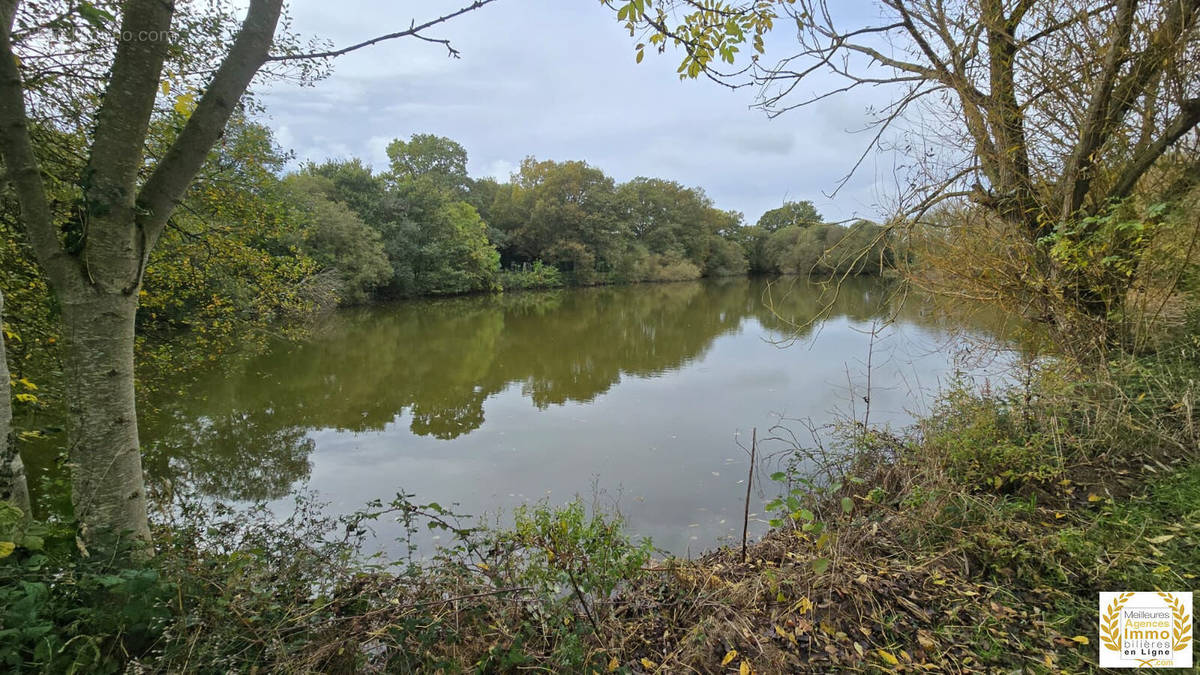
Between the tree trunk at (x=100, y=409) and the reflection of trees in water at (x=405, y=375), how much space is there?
3.50 meters

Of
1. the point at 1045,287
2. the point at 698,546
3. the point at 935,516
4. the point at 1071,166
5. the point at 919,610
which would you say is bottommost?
the point at 698,546

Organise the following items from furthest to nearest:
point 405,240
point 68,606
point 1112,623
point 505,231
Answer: point 505,231, point 405,240, point 1112,623, point 68,606

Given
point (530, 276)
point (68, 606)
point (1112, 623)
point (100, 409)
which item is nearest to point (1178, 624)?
point (1112, 623)

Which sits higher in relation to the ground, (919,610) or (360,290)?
(360,290)

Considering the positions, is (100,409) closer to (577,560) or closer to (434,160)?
(577,560)

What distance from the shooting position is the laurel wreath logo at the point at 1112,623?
1801mm

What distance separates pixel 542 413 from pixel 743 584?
17.7ft

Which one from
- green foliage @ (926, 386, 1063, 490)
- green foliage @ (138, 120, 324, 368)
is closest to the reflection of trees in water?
green foliage @ (926, 386, 1063, 490)

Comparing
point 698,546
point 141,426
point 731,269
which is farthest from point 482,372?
point 731,269

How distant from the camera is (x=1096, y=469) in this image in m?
2.93

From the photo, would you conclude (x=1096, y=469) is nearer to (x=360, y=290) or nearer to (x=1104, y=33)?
(x=1104, y=33)

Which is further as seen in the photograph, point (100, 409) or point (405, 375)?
point (405, 375)

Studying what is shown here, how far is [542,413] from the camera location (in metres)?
7.66

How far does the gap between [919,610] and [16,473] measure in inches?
143
